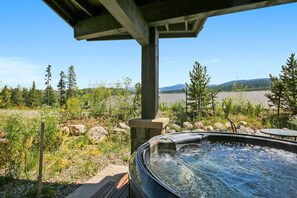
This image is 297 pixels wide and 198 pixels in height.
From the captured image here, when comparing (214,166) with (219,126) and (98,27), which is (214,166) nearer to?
(98,27)

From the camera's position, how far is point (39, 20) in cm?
479

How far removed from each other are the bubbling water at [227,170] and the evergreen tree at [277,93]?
6677 mm

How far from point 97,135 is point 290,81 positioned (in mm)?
7780

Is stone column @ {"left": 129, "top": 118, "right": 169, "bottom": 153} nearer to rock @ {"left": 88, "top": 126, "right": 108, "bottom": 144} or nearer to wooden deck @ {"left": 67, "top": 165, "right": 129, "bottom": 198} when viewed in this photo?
wooden deck @ {"left": 67, "top": 165, "right": 129, "bottom": 198}

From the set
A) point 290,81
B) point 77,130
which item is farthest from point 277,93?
point 77,130

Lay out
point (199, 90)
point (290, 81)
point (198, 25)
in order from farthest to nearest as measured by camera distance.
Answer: point (290, 81) → point (199, 90) → point (198, 25)

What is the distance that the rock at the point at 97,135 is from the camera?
4590mm

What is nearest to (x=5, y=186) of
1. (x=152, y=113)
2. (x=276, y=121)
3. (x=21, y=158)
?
(x=21, y=158)

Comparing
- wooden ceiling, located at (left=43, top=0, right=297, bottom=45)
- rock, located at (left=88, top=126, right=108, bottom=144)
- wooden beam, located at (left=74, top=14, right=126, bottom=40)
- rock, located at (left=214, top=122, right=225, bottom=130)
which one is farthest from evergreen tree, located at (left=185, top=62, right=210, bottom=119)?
wooden beam, located at (left=74, top=14, right=126, bottom=40)

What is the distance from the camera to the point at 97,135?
4859mm

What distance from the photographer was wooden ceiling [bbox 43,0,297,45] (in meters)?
2.18

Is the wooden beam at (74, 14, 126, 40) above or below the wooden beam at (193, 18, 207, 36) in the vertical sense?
below

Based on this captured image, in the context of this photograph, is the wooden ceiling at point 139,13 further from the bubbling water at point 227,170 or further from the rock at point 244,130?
the rock at point 244,130

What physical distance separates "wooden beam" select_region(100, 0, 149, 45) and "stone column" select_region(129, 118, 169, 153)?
1231mm
